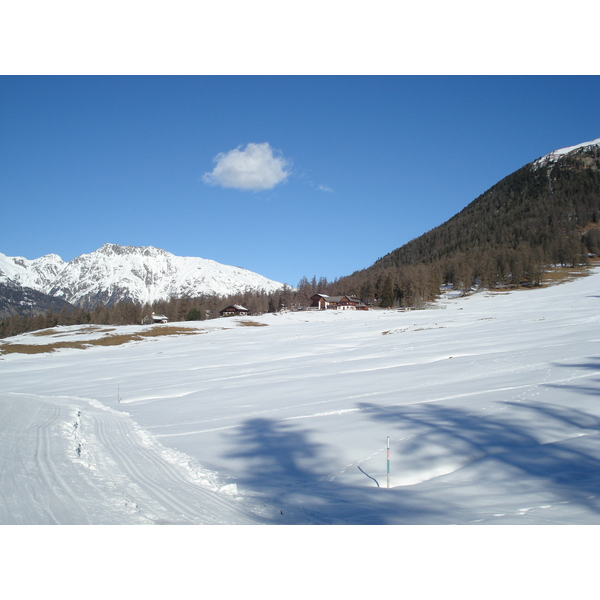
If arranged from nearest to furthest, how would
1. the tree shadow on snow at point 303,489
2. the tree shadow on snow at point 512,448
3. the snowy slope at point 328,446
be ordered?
the tree shadow on snow at point 303,489, the snowy slope at point 328,446, the tree shadow on snow at point 512,448

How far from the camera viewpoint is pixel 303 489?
7.68 meters

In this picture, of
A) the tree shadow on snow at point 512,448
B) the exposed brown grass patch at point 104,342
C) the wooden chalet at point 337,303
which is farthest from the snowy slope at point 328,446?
the wooden chalet at point 337,303

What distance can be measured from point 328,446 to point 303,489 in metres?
2.58

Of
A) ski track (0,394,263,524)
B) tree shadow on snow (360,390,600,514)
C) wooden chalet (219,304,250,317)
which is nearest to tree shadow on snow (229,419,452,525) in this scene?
ski track (0,394,263,524)

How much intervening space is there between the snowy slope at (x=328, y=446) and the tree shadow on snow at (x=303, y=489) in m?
0.05

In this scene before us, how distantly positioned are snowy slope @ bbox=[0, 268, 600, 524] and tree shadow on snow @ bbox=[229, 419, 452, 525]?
47 mm

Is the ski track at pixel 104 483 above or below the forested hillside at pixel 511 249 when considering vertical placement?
below

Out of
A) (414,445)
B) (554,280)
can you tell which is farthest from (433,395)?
(554,280)

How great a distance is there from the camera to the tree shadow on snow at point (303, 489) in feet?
20.5

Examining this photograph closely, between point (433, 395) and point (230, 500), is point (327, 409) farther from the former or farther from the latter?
point (230, 500)

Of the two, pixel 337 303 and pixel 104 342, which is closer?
pixel 104 342

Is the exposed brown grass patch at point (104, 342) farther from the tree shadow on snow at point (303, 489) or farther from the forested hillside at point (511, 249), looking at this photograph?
the forested hillside at point (511, 249)

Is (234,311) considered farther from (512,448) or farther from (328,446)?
(512,448)

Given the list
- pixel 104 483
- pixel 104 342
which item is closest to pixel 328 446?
pixel 104 483
